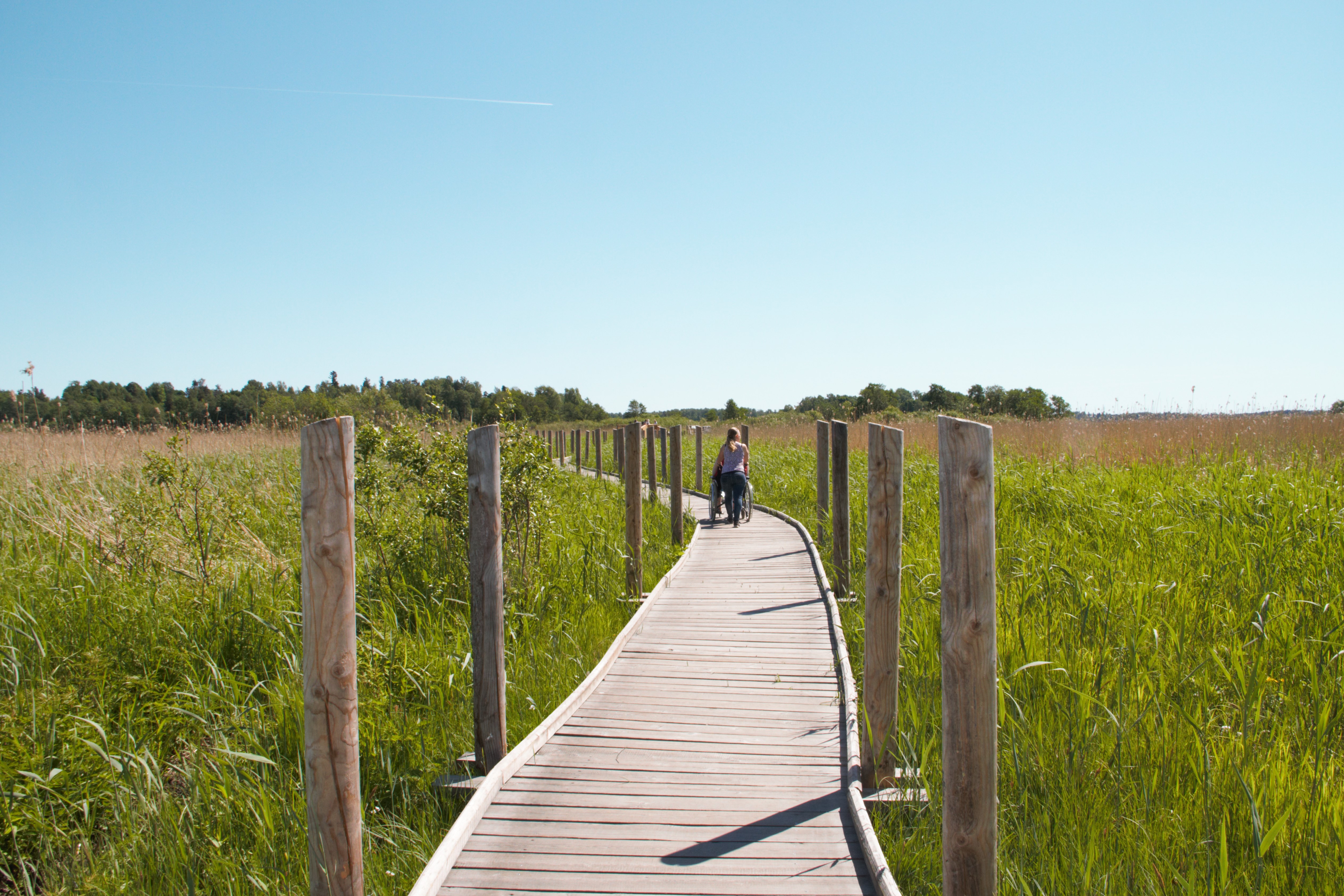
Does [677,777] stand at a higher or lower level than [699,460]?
lower

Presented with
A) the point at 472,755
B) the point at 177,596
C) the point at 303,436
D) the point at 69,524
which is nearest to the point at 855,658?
the point at 472,755

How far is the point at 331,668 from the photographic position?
8.50 feet

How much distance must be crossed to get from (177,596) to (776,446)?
21.0 metres

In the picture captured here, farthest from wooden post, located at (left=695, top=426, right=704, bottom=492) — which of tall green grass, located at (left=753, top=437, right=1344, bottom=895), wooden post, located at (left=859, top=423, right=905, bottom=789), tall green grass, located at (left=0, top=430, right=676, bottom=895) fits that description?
wooden post, located at (left=859, top=423, right=905, bottom=789)

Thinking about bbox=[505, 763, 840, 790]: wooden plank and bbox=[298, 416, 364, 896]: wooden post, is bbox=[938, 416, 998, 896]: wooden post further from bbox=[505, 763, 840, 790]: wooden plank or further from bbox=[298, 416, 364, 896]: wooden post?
bbox=[298, 416, 364, 896]: wooden post

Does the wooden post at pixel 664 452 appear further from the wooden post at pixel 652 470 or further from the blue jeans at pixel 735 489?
the blue jeans at pixel 735 489

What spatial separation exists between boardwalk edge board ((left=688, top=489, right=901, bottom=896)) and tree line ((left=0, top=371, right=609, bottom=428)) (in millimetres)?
2646

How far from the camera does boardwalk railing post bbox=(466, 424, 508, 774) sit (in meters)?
3.62

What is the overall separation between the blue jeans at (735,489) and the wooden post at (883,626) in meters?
8.14

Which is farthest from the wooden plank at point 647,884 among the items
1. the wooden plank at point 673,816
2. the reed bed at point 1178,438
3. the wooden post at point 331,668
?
the reed bed at point 1178,438

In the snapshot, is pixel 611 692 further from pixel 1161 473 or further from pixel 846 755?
pixel 1161 473

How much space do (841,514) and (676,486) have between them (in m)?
3.02

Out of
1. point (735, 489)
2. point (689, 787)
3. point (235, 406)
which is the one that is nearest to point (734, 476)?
point (735, 489)

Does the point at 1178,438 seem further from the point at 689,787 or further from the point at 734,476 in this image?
the point at 689,787
